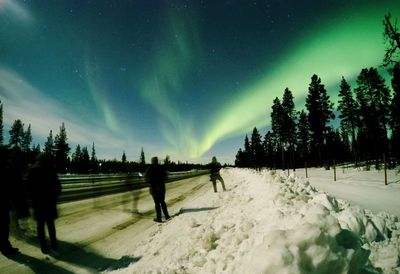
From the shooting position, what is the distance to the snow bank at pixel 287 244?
303 centimetres

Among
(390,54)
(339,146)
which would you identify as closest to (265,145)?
(339,146)

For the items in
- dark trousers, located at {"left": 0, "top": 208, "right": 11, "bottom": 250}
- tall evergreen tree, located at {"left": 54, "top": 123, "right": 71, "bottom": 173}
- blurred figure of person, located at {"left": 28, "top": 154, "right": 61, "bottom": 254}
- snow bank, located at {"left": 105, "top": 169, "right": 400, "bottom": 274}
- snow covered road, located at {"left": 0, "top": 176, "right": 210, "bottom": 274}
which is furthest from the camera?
tall evergreen tree, located at {"left": 54, "top": 123, "right": 71, "bottom": 173}

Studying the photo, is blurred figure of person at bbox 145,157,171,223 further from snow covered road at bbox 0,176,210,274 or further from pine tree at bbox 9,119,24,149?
pine tree at bbox 9,119,24,149

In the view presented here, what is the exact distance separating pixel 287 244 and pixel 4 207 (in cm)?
→ 658

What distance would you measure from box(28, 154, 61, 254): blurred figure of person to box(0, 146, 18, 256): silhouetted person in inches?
19.5

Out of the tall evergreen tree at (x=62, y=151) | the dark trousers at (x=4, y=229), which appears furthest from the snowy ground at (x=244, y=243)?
the tall evergreen tree at (x=62, y=151)

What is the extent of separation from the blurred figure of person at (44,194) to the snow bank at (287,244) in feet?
6.64

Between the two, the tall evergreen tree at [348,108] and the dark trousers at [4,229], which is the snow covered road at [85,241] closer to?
the dark trousers at [4,229]

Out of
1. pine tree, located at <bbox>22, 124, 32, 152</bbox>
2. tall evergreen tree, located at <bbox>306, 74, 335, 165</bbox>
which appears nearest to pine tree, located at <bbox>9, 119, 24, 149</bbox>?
pine tree, located at <bbox>22, 124, 32, 152</bbox>

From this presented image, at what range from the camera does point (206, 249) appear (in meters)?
5.36

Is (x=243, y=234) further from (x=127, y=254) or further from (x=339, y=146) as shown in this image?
(x=339, y=146)

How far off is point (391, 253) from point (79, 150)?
117 metres

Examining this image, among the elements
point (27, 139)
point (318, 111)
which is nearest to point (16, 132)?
point (27, 139)

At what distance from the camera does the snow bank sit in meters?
Result: 3.03
